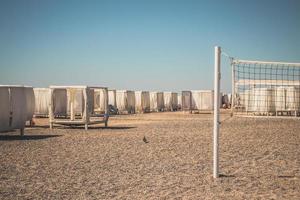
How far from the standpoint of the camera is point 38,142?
46.7 ft

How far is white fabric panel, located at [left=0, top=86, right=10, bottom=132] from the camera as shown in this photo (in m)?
15.4

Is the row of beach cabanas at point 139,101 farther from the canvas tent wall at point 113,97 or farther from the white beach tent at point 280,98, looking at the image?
the white beach tent at point 280,98

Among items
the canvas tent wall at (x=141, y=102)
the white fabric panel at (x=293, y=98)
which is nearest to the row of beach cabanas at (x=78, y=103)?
the canvas tent wall at (x=141, y=102)

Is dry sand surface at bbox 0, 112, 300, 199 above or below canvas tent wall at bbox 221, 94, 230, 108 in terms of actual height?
below

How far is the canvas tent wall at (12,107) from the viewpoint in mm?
15503

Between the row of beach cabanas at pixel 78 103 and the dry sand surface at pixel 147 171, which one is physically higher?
the row of beach cabanas at pixel 78 103

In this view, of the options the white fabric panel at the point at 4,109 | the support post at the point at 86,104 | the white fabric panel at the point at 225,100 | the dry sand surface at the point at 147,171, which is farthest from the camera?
the white fabric panel at the point at 225,100

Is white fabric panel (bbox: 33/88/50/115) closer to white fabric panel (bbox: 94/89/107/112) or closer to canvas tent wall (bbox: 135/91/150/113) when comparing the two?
white fabric panel (bbox: 94/89/107/112)

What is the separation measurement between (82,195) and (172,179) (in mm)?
1922

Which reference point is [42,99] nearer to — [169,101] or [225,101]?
[169,101]

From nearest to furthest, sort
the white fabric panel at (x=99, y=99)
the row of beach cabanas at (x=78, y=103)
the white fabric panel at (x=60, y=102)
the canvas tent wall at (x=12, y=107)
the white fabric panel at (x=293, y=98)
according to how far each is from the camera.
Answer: the canvas tent wall at (x=12, y=107), the row of beach cabanas at (x=78, y=103), the white fabric panel at (x=60, y=102), the white fabric panel at (x=293, y=98), the white fabric panel at (x=99, y=99)

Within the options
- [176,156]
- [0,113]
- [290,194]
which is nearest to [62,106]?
[0,113]

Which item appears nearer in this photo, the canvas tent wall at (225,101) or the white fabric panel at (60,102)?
the white fabric panel at (60,102)

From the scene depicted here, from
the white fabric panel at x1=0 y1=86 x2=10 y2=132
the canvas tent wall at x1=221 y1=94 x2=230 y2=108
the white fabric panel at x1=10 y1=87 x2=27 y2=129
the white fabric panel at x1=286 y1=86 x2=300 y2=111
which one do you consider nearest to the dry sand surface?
the white fabric panel at x1=0 y1=86 x2=10 y2=132
